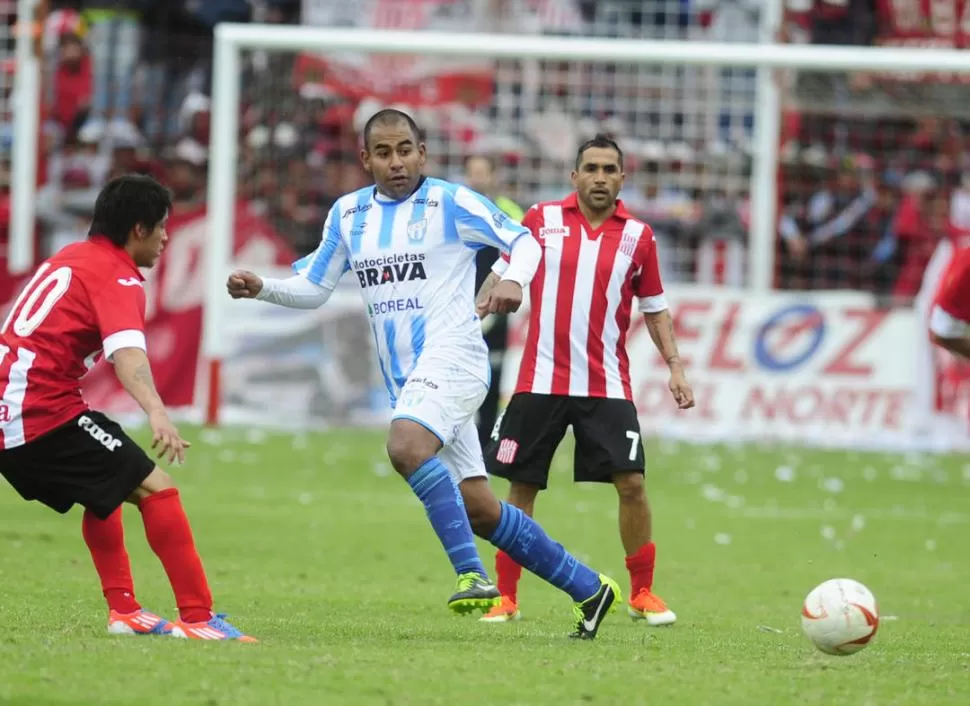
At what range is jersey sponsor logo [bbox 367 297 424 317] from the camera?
765 centimetres

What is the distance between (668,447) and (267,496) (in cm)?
573

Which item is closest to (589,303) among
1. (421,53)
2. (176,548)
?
(176,548)

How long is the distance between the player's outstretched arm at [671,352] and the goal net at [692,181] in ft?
32.1

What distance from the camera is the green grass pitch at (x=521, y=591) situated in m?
6.16

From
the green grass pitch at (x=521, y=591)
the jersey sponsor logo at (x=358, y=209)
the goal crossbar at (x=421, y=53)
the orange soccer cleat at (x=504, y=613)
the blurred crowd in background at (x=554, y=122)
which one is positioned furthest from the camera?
the blurred crowd in background at (x=554, y=122)

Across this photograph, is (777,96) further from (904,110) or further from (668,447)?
(668,447)

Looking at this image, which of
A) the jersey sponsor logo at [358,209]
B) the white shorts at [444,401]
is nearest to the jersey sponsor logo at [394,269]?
the jersey sponsor logo at [358,209]

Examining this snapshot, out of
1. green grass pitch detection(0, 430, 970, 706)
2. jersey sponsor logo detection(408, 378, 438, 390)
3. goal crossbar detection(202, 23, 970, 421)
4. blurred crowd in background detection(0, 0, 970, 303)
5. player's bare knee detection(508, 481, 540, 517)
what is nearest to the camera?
green grass pitch detection(0, 430, 970, 706)

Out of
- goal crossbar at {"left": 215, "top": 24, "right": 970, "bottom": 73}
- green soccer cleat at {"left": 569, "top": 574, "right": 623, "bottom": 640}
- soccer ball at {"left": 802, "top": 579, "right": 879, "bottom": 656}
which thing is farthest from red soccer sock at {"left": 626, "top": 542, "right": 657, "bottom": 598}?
goal crossbar at {"left": 215, "top": 24, "right": 970, "bottom": 73}

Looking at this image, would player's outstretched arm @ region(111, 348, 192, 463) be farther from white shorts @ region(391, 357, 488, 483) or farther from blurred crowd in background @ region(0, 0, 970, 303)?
blurred crowd in background @ region(0, 0, 970, 303)

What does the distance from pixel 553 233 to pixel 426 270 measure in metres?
1.80

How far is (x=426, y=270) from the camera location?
7.66 metres

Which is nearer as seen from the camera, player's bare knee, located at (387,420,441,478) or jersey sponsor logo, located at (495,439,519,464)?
player's bare knee, located at (387,420,441,478)

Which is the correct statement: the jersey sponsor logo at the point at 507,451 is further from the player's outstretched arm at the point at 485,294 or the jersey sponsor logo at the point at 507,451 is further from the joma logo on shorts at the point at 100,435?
the joma logo on shorts at the point at 100,435
